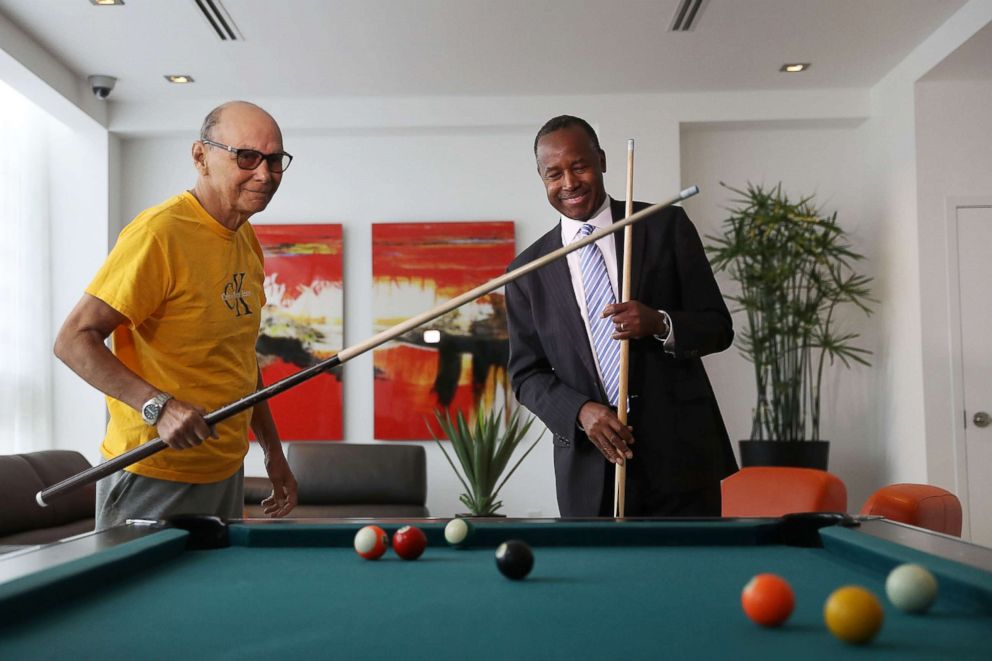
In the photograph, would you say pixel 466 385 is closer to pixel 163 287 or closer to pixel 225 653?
pixel 163 287

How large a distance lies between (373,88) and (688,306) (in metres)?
3.75

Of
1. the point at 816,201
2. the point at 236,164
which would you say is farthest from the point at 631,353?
the point at 816,201

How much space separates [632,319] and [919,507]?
1063 mm

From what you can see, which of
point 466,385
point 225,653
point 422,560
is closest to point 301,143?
point 466,385

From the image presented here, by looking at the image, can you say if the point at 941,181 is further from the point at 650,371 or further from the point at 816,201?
the point at 650,371

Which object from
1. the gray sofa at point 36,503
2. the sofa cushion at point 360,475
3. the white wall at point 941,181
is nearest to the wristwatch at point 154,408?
the gray sofa at point 36,503

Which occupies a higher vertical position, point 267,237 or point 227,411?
point 267,237

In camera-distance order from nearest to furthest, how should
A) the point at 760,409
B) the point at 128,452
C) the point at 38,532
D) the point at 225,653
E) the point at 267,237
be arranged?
the point at 225,653
the point at 128,452
the point at 38,532
the point at 760,409
the point at 267,237

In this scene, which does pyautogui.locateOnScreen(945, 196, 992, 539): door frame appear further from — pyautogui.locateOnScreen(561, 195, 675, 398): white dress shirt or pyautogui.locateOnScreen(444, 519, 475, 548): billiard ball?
pyautogui.locateOnScreen(444, 519, 475, 548): billiard ball

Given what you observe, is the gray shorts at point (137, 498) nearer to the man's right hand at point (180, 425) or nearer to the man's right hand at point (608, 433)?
the man's right hand at point (180, 425)

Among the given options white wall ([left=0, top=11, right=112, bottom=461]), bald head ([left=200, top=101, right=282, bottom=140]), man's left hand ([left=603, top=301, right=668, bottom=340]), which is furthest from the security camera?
man's left hand ([left=603, top=301, right=668, bottom=340])

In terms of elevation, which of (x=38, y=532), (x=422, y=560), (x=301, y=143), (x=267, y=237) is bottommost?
(x=38, y=532)

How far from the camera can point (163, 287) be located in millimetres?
2064

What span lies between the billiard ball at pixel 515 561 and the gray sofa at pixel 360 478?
3.93 meters
